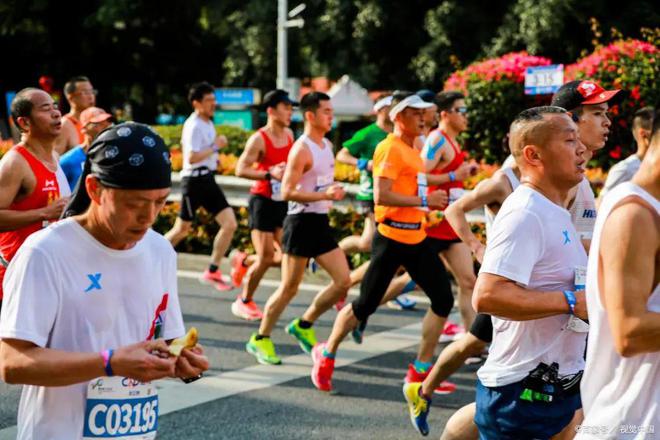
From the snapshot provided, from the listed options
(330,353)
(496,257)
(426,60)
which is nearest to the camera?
(496,257)

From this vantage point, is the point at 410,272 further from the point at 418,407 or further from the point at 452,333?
the point at 452,333

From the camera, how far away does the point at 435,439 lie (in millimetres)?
5688

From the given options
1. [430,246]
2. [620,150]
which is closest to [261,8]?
[620,150]

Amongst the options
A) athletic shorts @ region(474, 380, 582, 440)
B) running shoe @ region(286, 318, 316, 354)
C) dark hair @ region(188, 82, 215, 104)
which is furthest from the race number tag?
dark hair @ region(188, 82, 215, 104)

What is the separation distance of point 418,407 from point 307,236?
7.29 ft

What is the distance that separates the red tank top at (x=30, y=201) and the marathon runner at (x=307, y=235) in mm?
Answer: 2105

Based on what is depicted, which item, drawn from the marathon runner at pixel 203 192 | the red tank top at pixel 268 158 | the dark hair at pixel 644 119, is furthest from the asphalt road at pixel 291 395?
the dark hair at pixel 644 119

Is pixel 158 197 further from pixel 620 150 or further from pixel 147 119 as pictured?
pixel 147 119

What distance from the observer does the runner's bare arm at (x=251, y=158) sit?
8797 mm

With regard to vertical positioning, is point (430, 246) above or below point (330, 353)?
above

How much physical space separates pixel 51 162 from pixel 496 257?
326cm

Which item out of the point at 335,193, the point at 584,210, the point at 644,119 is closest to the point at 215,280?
the point at 335,193

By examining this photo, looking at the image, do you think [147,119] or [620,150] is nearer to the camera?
[620,150]

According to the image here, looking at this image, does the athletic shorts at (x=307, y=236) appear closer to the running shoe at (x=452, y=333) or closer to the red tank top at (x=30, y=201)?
the running shoe at (x=452, y=333)
